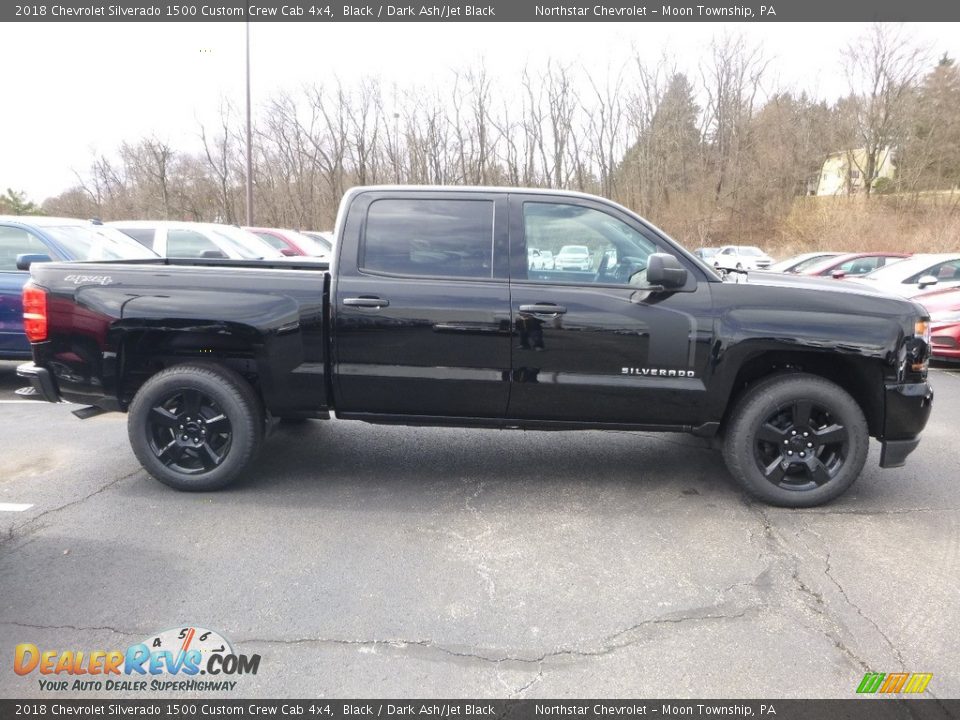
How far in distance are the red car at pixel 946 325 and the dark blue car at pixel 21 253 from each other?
1050cm

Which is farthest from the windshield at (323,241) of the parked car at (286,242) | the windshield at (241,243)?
the windshield at (241,243)

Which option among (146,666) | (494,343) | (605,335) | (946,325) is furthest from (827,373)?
(946,325)

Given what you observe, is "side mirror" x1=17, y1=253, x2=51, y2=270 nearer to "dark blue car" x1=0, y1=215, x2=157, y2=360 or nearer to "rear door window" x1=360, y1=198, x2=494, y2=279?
"dark blue car" x1=0, y1=215, x2=157, y2=360

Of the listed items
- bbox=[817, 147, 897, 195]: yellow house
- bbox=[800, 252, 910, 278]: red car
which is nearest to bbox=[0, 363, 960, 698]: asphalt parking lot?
bbox=[800, 252, 910, 278]: red car

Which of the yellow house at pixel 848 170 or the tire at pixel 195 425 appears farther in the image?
the yellow house at pixel 848 170

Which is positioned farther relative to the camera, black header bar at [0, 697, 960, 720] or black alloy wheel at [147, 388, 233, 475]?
black alloy wheel at [147, 388, 233, 475]

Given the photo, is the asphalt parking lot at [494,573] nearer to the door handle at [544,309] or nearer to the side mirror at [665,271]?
the door handle at [544,309]

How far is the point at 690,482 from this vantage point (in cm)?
445

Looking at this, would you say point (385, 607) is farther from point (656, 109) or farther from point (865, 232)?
point (656, 109)

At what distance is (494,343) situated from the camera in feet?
12.8

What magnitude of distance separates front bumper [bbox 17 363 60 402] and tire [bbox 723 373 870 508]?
4493mm

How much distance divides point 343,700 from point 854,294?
360 centimetres

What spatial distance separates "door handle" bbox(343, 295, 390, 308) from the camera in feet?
12.8

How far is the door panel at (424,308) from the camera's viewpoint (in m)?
3.89
